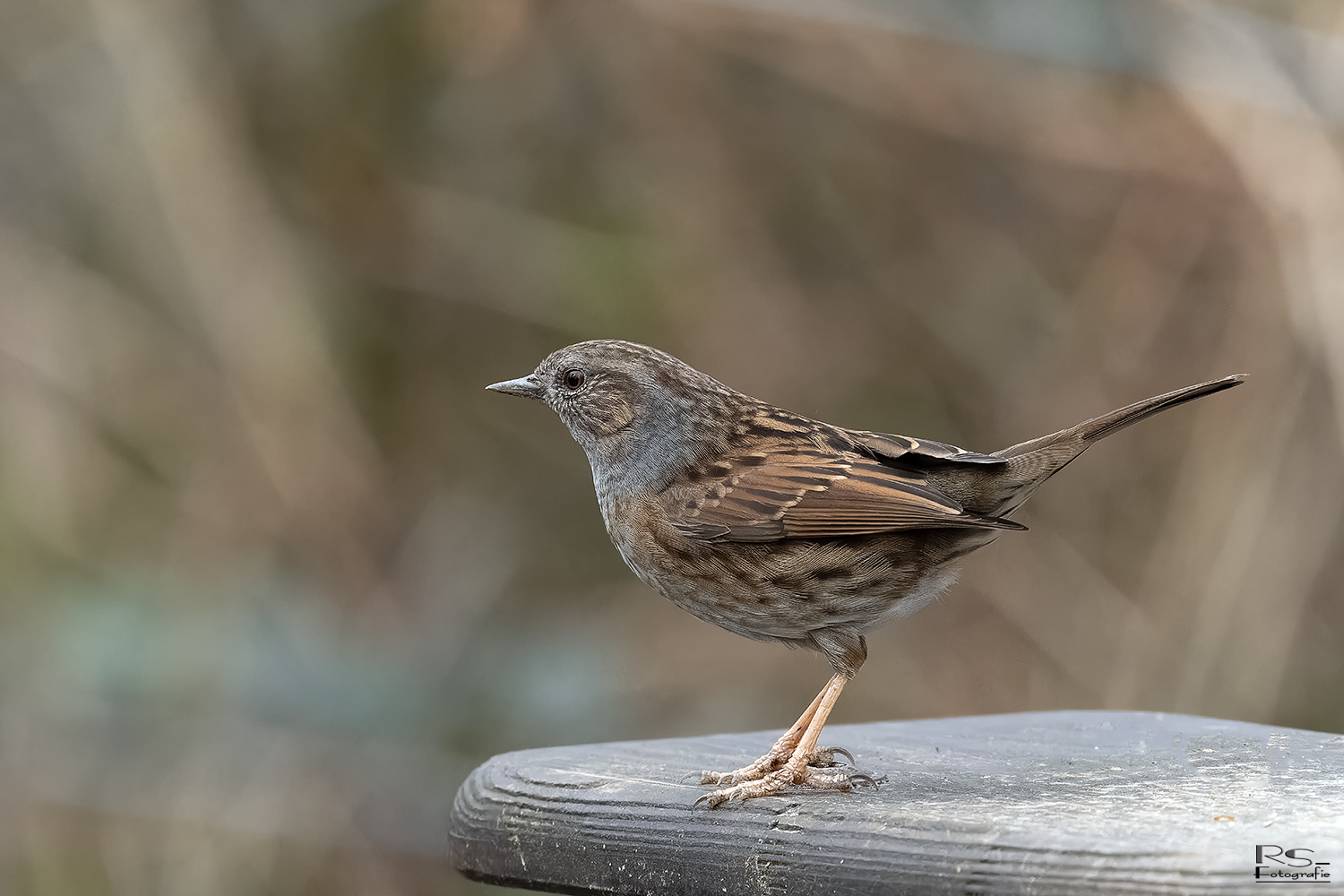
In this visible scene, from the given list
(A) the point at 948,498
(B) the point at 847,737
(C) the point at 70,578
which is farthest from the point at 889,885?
(C) the point at 70,578

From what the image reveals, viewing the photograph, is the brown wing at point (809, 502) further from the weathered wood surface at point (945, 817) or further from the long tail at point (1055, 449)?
the weathered wood surface at point (945, 817)

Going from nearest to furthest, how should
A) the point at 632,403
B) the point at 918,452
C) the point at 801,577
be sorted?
the point at 801,577
the point at 918,452
the point at 632,403

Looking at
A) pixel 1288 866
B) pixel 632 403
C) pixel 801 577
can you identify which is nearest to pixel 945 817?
pixel 1288 866

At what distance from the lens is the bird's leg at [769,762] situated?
2.54 meters

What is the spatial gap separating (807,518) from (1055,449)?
0.52 metres

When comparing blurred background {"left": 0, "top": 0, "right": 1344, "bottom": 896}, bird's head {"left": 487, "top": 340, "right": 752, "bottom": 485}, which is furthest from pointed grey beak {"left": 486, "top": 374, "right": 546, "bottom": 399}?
blurred background {"left": 0, "top": 0, "right": 1344, "bottom": 896}

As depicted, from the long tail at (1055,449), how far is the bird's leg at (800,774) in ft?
1.84

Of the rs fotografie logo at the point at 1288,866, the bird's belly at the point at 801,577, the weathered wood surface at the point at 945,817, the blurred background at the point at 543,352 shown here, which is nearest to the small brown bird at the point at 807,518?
the bird's belly at the point at 801,577

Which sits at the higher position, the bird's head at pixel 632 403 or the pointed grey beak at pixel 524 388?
the pointed grey beak at pixel 524 388

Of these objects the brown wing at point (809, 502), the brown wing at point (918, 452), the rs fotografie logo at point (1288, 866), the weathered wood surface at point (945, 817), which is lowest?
the rs fotografie logo at point (1288, 866)

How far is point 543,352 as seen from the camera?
586 centimetres

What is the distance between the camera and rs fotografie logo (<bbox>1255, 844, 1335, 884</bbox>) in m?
1.67

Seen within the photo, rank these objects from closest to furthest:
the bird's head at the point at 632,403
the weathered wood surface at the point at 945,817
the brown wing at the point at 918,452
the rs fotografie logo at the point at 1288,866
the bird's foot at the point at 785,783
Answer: the rs fotografie logo at the point at 1288,866
the weathered wood surface at the point at 945,817
the bird's foot at the point at 785,783
the brown wing at the point at 918,452
the bird's head at the point at 632,403

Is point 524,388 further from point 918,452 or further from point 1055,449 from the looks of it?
point 1055,449
